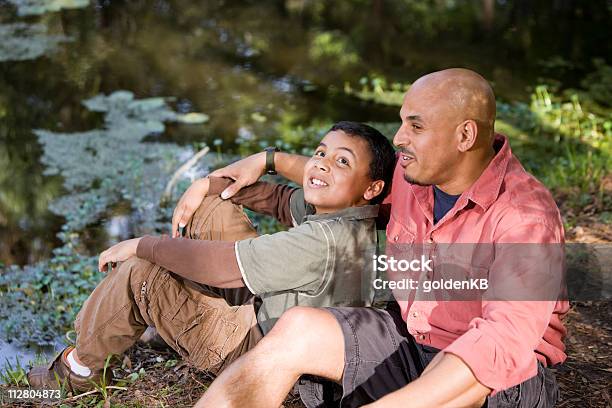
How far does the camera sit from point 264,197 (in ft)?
12.0

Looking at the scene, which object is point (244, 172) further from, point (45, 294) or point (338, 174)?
point (45, 294)

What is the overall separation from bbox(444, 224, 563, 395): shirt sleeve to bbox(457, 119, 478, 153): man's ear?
0.35 m

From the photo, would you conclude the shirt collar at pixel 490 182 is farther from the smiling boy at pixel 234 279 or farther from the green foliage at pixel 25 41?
the green foliage at pixel 25 41

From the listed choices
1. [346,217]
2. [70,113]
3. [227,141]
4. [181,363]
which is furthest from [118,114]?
[346,217]

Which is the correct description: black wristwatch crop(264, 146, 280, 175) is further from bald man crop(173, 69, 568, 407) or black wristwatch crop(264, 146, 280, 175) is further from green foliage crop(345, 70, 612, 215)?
green foliage crop(345, 70, 612, 215)

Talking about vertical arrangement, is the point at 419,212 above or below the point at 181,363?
above

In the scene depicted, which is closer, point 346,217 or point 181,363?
point 346,217

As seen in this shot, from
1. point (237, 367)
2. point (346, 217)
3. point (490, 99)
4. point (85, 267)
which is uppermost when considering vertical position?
point (490, 99)

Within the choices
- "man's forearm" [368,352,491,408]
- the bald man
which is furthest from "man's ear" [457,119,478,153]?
"man's forearm" [368,352,491,408]

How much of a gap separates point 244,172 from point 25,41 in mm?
5729

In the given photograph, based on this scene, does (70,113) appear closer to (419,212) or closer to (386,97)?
(386,97)

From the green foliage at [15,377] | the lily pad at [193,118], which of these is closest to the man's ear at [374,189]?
the green foliage at [15,377]

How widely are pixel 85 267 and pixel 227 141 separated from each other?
2107 mm

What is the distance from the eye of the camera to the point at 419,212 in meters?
2.98
